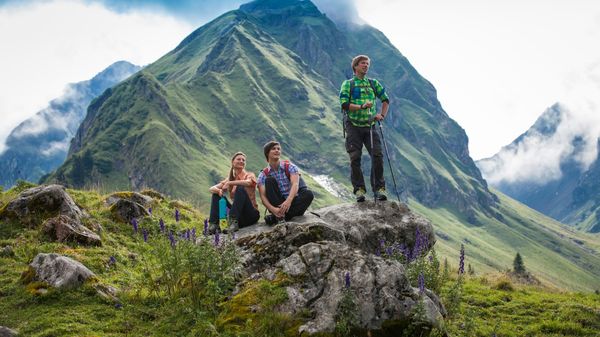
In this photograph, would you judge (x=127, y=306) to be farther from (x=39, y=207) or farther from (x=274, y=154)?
(x=39, y=207)

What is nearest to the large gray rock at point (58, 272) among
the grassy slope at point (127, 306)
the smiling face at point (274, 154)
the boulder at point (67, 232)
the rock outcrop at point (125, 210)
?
the grassy slope at point (127, 306)

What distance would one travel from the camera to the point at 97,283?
9078 millimetres

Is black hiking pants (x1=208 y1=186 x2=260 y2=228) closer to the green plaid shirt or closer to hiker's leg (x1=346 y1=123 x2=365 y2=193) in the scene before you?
hiker's leg (x1=346 y1=123 x2=365 y2=193)

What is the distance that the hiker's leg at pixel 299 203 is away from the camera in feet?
37.9

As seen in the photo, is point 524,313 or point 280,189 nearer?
point 524,313

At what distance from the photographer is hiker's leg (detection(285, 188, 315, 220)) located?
1155cm

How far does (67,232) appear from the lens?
11.9 meters

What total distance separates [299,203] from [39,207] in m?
7.46

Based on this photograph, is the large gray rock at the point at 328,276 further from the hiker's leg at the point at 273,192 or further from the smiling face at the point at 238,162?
the smiling face at the point at 238,162

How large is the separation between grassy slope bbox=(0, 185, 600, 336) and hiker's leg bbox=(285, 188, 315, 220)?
3.68 meters

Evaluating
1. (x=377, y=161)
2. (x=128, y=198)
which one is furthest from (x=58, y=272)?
(x=377, y=161)

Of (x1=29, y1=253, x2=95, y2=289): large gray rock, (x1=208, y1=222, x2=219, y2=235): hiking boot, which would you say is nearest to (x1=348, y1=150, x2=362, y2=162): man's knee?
(x1=208, y1=222, x2=219, y2=235): hiking boot

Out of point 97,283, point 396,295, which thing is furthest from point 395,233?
point 97,283

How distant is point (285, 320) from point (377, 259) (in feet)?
6.56
